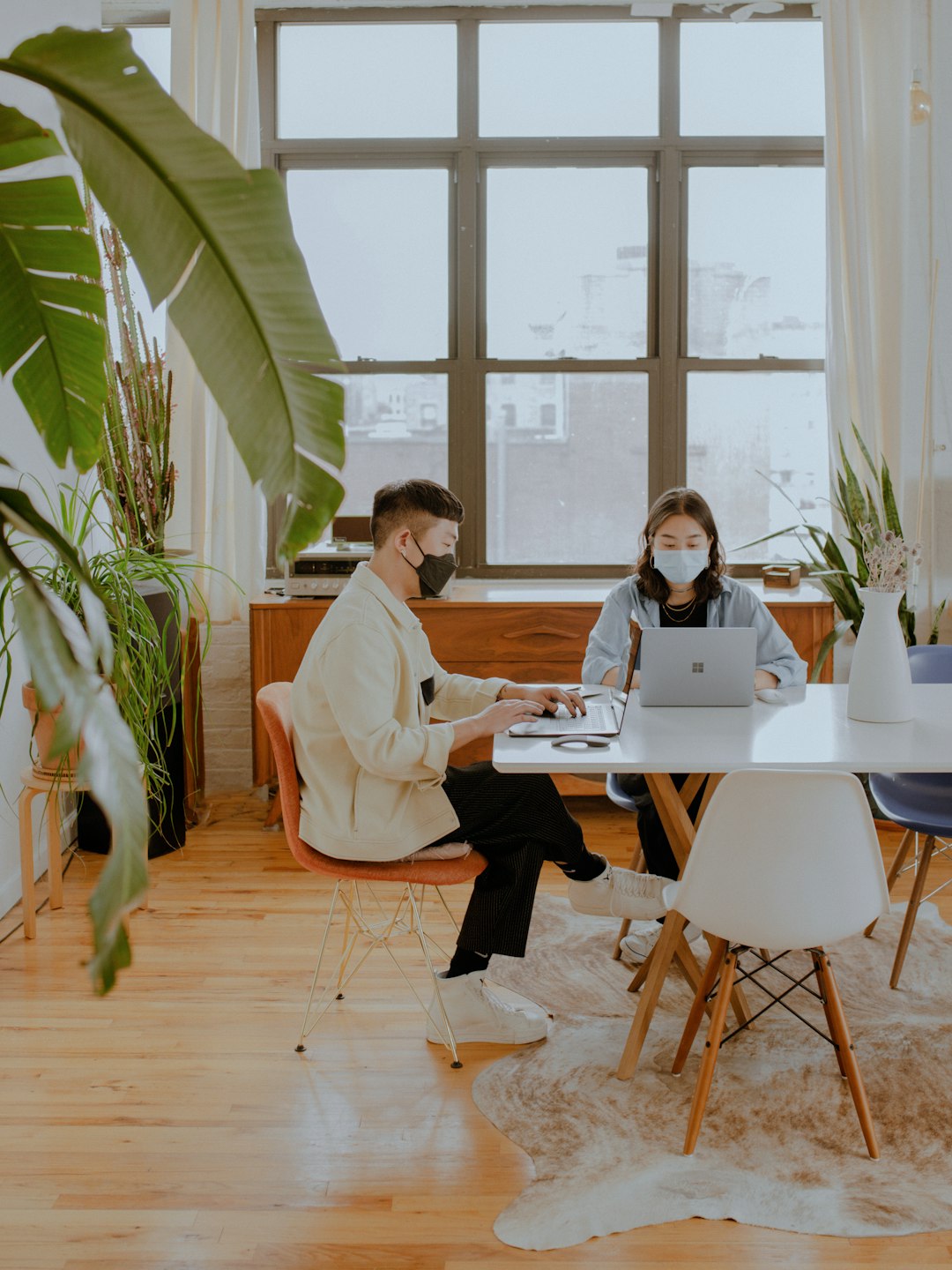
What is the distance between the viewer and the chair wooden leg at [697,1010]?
2.48 meters

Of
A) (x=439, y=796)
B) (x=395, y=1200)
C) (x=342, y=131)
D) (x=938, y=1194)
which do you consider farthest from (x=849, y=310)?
A: (x=395, y=1200)

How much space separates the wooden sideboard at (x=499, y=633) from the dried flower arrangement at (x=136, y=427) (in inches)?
19.3

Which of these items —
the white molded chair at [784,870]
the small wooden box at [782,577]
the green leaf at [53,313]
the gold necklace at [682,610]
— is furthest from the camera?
the small wooden box at [782,577]

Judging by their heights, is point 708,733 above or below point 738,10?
below

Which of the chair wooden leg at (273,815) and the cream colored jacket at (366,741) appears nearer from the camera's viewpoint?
the cream colored jacket at (366,741)

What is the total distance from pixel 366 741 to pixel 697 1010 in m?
0.90

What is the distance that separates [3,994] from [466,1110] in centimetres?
128

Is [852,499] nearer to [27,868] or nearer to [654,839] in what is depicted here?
[654,839]

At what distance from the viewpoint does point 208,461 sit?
4.74 m

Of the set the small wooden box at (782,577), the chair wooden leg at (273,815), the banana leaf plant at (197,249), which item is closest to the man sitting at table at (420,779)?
the banana leaf plant at (197,249)

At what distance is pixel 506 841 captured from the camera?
2646mm

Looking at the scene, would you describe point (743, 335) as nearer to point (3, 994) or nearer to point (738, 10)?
point (738, 10)

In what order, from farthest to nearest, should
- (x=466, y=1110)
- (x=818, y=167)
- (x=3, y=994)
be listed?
(x=818, y=167)
(x=3, y=994)
(x=466, y=1110)

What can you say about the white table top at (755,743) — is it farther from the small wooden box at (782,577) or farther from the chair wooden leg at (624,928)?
the small wooden box at (782,577)
